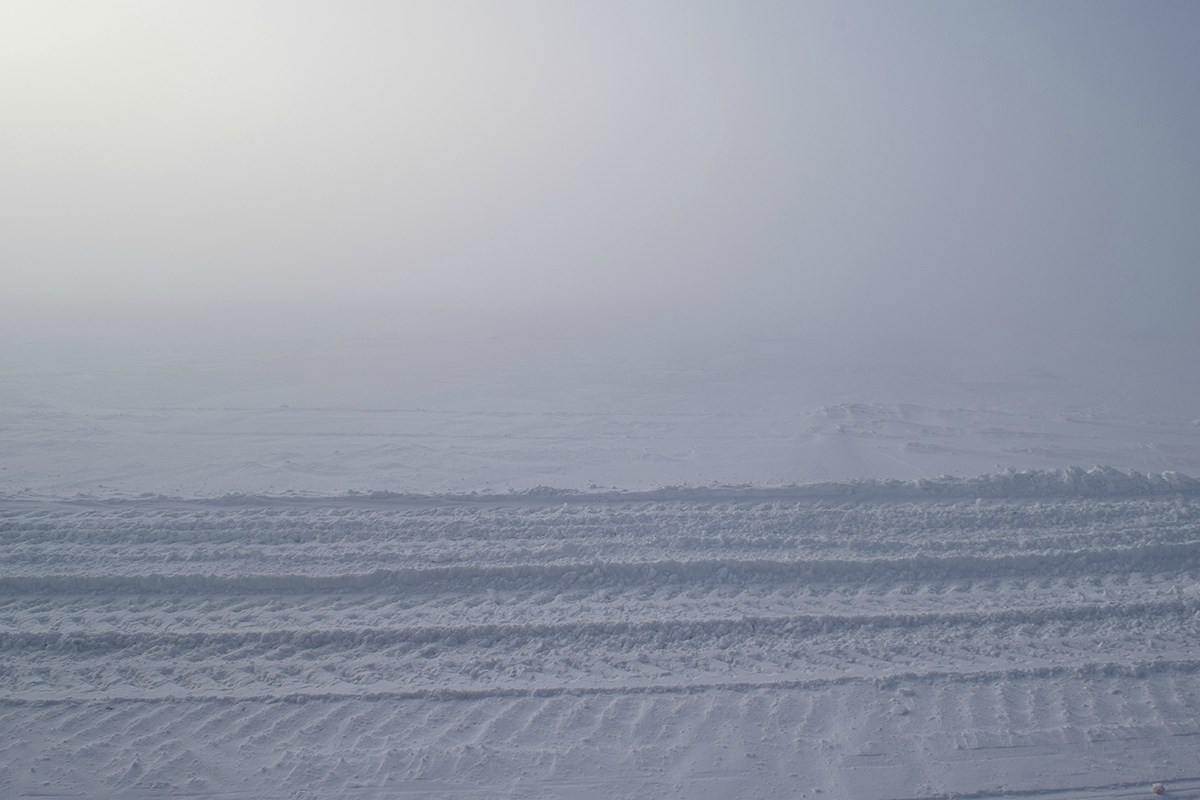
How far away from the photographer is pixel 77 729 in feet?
13.1

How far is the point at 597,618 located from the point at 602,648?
327 mm

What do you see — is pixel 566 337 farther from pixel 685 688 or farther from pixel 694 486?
pixel 685 688

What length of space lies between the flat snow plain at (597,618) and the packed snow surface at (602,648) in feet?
0.07

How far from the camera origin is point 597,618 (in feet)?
16.6

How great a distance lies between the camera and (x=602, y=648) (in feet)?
15.6

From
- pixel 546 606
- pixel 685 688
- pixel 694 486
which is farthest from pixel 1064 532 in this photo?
pixel 546 606

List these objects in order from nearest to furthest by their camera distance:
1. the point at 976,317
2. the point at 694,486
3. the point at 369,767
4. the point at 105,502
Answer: the point at 369,767 < the point at 105,502 < the point at 694,486 < the point at 976,317

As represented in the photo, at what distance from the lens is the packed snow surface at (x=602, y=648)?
3.78 meters

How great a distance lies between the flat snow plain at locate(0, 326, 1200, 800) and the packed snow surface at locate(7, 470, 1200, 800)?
0.02m

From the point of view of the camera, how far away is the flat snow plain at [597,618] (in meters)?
3.81

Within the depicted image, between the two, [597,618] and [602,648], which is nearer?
[602,648]

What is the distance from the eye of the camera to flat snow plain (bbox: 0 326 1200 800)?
381 cm

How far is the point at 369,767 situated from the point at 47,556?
12.7 feet

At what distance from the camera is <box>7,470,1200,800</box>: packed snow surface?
3.78 m
